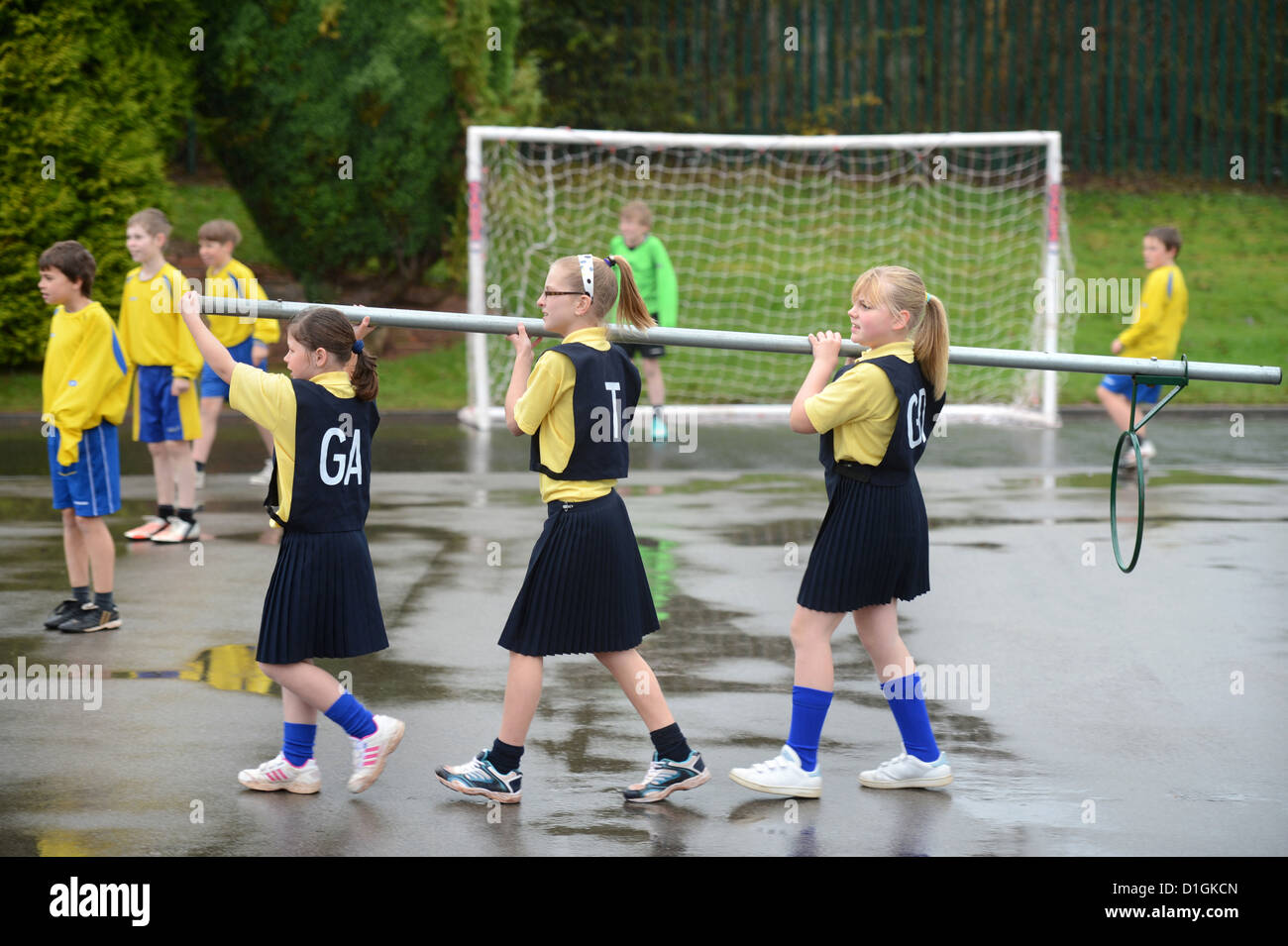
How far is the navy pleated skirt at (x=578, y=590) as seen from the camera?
202 inches

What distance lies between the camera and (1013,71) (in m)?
24.6

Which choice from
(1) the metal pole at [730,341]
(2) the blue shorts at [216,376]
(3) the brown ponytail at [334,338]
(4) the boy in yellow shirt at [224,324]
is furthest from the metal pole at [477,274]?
(1) the metal pole at [730,341]

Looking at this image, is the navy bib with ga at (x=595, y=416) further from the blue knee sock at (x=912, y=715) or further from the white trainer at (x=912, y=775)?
the white trainer at (x=912, y=775)

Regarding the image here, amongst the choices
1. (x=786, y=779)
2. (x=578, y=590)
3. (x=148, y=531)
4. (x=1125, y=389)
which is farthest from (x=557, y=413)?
(x=1125, y=389)

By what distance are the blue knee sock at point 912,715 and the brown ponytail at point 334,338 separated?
77.4 inches

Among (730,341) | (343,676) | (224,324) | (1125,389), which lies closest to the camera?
(730,341)

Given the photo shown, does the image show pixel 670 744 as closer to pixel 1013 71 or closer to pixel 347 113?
pixel 347 113

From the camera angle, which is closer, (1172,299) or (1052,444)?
(1172,299)

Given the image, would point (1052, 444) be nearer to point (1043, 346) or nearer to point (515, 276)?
point (1043, 346)

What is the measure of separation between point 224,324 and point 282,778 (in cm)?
540

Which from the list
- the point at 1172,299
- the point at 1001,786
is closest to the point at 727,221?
the point at 1172,299

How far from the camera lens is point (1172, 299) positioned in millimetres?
11859

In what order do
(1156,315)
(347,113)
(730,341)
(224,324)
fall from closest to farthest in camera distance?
(730,341) < (224,324) < (1156,315) < (347,113)
